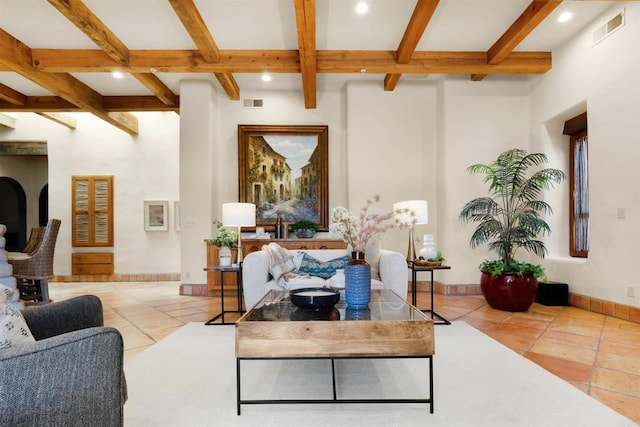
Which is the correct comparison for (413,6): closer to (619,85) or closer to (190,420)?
(619,85)

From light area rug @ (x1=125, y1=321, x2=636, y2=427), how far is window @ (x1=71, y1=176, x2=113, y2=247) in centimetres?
512

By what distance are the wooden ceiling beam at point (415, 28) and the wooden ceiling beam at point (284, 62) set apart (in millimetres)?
213

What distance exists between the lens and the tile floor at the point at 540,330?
221 cm

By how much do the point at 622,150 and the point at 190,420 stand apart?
4.41 m

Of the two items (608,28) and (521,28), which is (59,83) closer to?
(521,28)

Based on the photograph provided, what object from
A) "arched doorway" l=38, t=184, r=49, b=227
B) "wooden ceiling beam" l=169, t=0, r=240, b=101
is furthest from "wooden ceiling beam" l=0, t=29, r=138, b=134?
"arched doorway" l=38, t=184, r=49, b=227

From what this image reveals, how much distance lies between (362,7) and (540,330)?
3468 millimetres

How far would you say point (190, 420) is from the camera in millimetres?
1741

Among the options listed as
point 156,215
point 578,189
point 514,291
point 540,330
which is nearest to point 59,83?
point 156,215

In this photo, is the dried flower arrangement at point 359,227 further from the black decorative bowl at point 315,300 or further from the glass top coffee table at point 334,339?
the glass top coffee table at point 334,339

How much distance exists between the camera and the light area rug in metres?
1.74

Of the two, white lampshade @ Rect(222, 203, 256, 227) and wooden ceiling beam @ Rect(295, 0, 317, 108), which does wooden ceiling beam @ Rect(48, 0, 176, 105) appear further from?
white lampshade @ Rect(222, 203, 256, 227)

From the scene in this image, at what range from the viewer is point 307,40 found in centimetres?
377

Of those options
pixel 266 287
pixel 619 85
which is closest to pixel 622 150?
pixel 619 85
